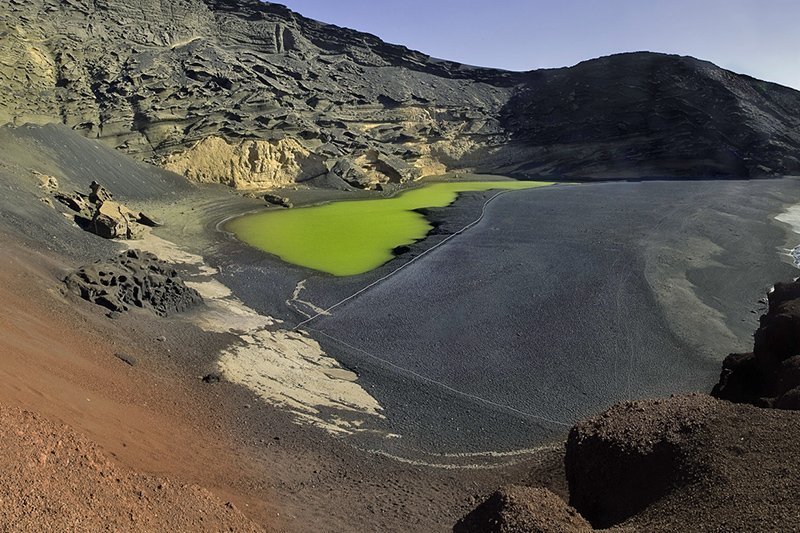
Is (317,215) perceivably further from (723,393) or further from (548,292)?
(723,393)

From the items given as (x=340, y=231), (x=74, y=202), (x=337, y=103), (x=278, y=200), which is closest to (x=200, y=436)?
(x=74, y=202)

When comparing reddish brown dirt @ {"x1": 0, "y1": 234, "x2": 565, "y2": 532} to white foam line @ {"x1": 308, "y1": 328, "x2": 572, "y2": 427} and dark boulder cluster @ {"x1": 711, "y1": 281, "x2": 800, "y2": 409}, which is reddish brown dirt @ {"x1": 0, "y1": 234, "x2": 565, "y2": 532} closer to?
white foam line @ {"x1": 308, "y1": 328, "x2": 572, "y2": 427}

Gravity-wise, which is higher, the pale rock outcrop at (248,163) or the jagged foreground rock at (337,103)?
the jagged foreground rock at (337,103)

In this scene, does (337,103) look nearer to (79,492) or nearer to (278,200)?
(278,200)

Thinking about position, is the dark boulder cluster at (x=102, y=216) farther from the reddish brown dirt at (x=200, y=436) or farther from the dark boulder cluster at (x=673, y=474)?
the dark boulder cluster at (x=673, y=474)

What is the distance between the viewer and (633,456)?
5168 millimetres

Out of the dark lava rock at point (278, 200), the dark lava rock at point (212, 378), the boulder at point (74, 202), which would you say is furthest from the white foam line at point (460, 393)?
the dark lava rock at point (278, 200)

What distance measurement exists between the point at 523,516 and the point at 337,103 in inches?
1469

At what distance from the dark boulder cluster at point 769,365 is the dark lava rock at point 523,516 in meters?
3.88

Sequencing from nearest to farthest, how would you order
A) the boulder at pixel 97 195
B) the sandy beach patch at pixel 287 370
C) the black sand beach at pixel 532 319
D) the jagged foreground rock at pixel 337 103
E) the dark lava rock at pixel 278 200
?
the sandy beach patch at pixel 287 370
the black sand beach at pixel 532 319
the boulder at pixel 97 195
the dark lava rock at pixel 278 200
the jagged foreground rock at pixel 337 103

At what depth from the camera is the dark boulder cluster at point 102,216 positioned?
17.5 m

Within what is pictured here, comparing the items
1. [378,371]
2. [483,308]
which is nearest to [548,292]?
[483,308]

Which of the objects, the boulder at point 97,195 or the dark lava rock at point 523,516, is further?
the boulder at point 97,195

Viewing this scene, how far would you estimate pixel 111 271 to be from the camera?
1216 centimetres
